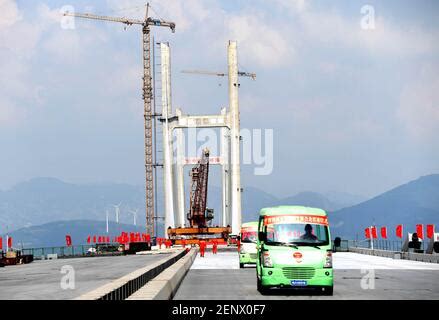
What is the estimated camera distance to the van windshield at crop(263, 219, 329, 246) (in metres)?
22.5

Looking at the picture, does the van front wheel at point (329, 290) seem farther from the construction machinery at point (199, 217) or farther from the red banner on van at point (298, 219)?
the construction machinery at point (199, 217)

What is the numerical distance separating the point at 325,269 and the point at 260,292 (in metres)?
2.10

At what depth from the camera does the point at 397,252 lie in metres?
55.1

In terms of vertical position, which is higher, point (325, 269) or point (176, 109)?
point (176, 109)

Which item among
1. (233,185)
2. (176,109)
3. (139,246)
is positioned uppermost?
(176,109)

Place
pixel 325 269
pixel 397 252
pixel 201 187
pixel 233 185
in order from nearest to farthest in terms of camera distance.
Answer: pixel 325 269 < pixel 397 252 < pixel 233 185 < pixel 201 187

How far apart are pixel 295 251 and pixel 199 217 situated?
110536 millimetres

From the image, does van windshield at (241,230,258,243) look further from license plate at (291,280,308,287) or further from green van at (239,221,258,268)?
license plate at (291,280,308,287)

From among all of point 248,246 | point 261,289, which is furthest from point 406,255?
point 261,289

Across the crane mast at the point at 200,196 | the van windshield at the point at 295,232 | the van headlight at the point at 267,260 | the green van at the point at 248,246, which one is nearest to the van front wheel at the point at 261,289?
the van headlight at the point at 267,260
